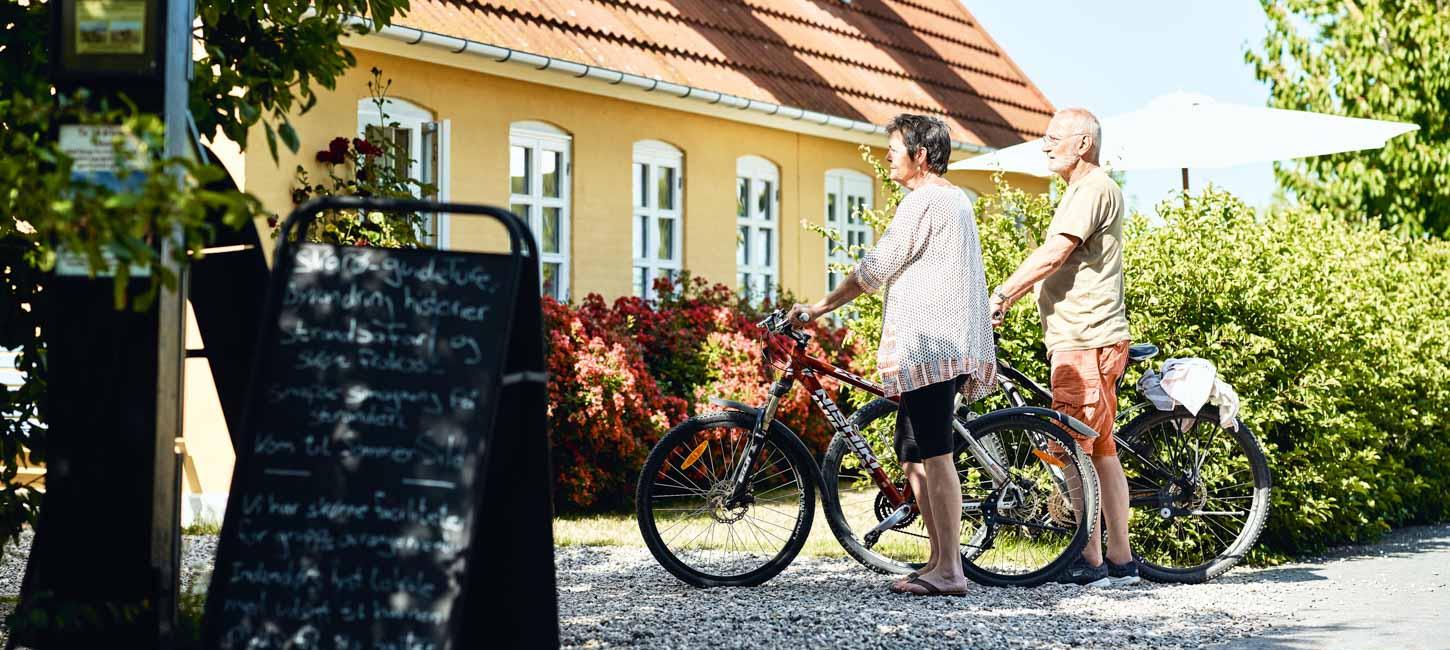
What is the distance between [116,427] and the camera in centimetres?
439

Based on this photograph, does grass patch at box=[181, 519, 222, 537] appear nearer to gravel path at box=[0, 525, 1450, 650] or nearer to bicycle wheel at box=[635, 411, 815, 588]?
gravel path at box=[0, 525, 1450, 650]

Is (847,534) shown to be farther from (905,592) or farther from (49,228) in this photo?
(49,228)

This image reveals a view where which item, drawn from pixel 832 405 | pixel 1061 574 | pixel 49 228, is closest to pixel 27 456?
pixel 49 228

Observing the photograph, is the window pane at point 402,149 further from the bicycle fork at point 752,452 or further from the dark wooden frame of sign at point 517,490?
the dark wooden frame of sign at point 517,490

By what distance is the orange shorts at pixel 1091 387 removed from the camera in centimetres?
703

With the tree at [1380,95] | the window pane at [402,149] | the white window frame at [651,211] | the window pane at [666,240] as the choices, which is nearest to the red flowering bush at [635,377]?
the white window frame at [651,211]

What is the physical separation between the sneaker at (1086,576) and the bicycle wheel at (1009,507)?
6.7 inches

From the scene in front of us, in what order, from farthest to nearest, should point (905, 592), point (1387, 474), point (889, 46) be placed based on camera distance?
point (889, 46)
point (1387, 474)
point (905, 592)

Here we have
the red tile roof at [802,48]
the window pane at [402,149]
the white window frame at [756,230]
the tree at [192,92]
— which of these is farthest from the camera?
the white window frame at [756,230]

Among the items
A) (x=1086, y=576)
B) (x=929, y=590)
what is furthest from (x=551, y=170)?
(x=929, y=590)

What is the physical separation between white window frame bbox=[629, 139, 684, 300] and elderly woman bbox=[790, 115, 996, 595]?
6.56 metres

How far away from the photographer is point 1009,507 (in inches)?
279

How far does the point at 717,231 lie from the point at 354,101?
14.0 ft

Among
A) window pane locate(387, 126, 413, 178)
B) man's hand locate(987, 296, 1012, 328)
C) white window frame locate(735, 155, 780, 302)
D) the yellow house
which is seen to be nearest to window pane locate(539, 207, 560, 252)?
the yellow house
